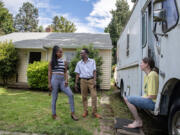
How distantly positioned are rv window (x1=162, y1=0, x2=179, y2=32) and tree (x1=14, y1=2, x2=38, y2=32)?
46.3m

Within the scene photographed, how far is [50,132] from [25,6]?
50.4 meters

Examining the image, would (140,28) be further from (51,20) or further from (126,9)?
(51,20)

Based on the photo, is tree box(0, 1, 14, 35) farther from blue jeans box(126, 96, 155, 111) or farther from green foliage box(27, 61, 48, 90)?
blue jeans box(126, 96, 155, 111)

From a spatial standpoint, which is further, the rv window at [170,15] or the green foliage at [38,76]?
the green foliage at [38,76]

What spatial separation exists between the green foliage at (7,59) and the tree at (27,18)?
36659 millimetres

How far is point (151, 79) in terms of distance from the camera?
93.8 inches

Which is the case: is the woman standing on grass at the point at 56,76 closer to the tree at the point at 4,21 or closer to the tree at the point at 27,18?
the tree at the point at 4,21

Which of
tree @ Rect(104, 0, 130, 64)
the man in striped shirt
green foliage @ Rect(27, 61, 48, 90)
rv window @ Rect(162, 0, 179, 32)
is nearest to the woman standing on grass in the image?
the man in striped shirt

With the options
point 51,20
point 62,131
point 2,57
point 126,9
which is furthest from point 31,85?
point 51,20

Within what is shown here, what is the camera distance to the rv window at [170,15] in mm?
1819

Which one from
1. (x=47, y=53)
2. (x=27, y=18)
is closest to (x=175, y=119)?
(x=47, y=53)

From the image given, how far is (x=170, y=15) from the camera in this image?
6.35 ft

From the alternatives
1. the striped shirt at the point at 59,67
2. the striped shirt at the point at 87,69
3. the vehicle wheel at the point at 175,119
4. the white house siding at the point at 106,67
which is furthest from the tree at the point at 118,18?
the vehicle wheel at the point at 175,119

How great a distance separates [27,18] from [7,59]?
1558 inches
